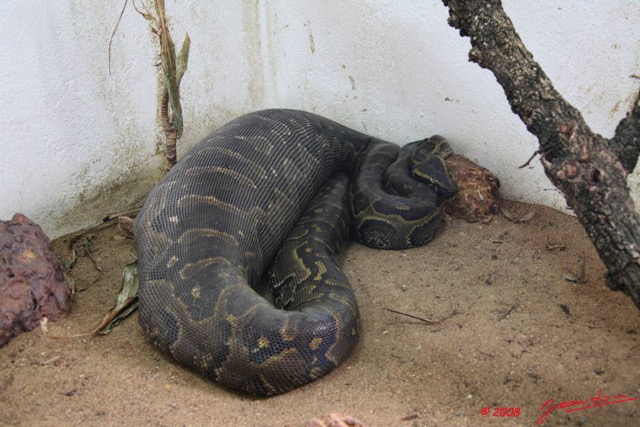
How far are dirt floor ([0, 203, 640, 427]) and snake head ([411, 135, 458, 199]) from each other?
78 cm

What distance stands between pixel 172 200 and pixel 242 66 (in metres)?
2.53

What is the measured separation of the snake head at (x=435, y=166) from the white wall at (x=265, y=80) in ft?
0.55

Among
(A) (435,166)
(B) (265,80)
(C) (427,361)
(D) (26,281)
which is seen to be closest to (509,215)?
(A) (435,166)

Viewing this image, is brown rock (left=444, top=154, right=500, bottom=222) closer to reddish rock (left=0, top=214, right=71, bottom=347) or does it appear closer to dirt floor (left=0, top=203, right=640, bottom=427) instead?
dirt floor (left=0, top=203, right=640, bottom=427)

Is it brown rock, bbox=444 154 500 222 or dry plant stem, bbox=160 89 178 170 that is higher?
dry plant stem, bbox=160 89 178 170

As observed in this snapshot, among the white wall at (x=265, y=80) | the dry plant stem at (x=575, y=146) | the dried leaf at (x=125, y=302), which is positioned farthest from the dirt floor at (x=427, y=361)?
the white wall at (x=265, y=80)

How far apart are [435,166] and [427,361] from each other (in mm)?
2325

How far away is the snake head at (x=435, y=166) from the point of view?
6.05 m

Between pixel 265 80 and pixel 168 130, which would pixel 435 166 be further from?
pixel 168 130

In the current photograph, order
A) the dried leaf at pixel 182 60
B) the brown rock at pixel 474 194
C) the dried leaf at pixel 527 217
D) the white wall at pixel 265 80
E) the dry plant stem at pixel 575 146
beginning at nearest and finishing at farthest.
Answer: the dry plant stem at pixel 575 146
the white wall at pixel 265 80
the dried leaf at pixel 182 60
the dried leaf at pixel 527 217
the brown rock at pixel 474 194

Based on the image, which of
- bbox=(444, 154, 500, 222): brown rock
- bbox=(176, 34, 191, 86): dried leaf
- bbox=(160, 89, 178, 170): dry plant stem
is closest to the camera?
bbox=(176, 34, 191, 86): dried leaf

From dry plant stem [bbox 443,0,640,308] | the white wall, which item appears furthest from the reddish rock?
dry plant stem [bbox 443,0,640,308]

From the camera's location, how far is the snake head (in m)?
6.05

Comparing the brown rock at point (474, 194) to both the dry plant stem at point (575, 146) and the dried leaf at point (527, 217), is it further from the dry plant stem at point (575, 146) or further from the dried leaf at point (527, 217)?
the dry plant stem at point (575, 146)
